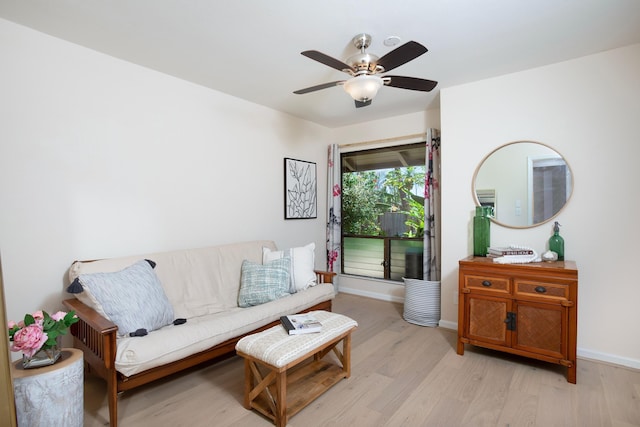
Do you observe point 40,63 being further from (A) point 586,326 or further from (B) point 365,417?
(A) point 586,326

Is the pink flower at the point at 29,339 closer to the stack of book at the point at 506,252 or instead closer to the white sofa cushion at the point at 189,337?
the white sofa cushion at the point at 189,337

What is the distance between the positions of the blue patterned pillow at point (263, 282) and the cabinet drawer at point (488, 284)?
160 cm

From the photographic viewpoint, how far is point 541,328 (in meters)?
2.38

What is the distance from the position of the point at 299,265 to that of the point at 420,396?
5.00 ft

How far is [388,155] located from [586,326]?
2745 mm

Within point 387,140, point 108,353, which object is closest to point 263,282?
point 108,353

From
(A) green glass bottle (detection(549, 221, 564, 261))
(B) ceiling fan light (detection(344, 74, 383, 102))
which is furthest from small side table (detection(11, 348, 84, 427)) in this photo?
(A) green glass bottle (detection(549, 221, 564, 261))

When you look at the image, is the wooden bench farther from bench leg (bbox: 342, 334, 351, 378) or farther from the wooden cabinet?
the wooden cabinet

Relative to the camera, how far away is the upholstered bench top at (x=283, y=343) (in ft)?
5.87

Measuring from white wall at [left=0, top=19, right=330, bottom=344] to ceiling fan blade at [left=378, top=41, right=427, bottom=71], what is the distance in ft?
6.32

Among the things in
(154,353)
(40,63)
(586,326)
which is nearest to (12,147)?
(40,63)

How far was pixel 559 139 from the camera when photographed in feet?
8.91

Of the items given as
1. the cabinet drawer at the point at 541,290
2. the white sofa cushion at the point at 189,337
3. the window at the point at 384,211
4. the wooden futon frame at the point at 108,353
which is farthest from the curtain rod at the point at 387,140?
the wooden futon frame at the point at 108,353

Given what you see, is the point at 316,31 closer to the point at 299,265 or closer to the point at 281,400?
the point at 299,265
